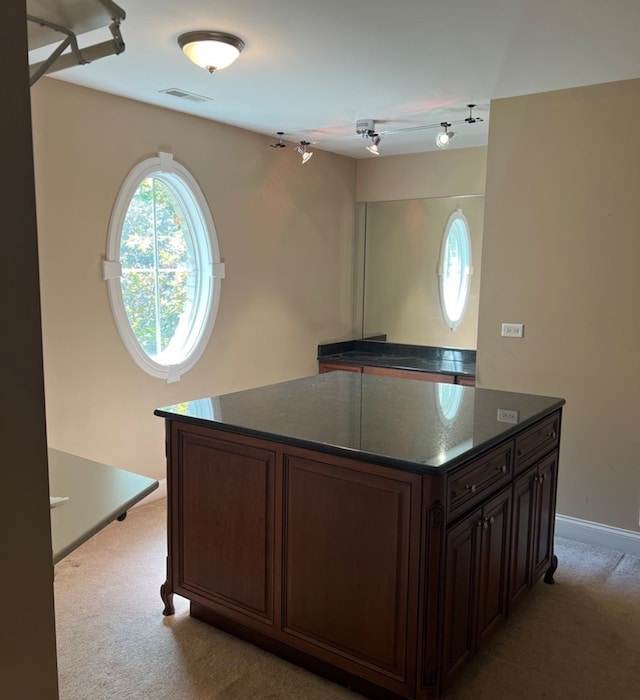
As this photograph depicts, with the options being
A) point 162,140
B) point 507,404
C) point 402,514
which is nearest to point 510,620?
point 507,404

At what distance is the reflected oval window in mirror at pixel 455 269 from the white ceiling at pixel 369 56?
1.05 m

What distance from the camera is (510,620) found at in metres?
2.71

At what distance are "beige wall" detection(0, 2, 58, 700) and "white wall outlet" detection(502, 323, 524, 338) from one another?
3.28 metres

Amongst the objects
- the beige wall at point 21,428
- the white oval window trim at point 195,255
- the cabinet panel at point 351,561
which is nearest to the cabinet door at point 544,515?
the cabinet panel at point 351,561

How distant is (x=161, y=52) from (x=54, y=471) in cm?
200

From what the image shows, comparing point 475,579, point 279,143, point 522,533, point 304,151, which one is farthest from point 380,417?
point 279,143

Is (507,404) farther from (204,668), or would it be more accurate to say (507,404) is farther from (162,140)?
(162,140)

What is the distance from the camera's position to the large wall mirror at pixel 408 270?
5047 millimetres

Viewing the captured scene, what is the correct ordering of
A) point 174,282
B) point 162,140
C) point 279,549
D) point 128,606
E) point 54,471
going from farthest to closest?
point 174,282 → point 162,140 → point 128,606 → point 279,549 → point 54,471

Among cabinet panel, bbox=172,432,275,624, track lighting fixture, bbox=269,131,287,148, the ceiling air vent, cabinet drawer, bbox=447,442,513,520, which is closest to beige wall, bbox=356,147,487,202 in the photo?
track lighting fixture, bbox=269,131,287,148

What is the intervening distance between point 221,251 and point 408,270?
181 centimetres

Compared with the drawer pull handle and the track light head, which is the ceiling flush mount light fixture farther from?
the drawer pull handle

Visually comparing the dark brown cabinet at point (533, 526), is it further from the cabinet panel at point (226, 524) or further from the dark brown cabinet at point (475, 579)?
the cabinet panel at point (226, 524)

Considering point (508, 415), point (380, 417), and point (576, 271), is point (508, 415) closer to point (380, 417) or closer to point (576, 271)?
point (380, 417)
